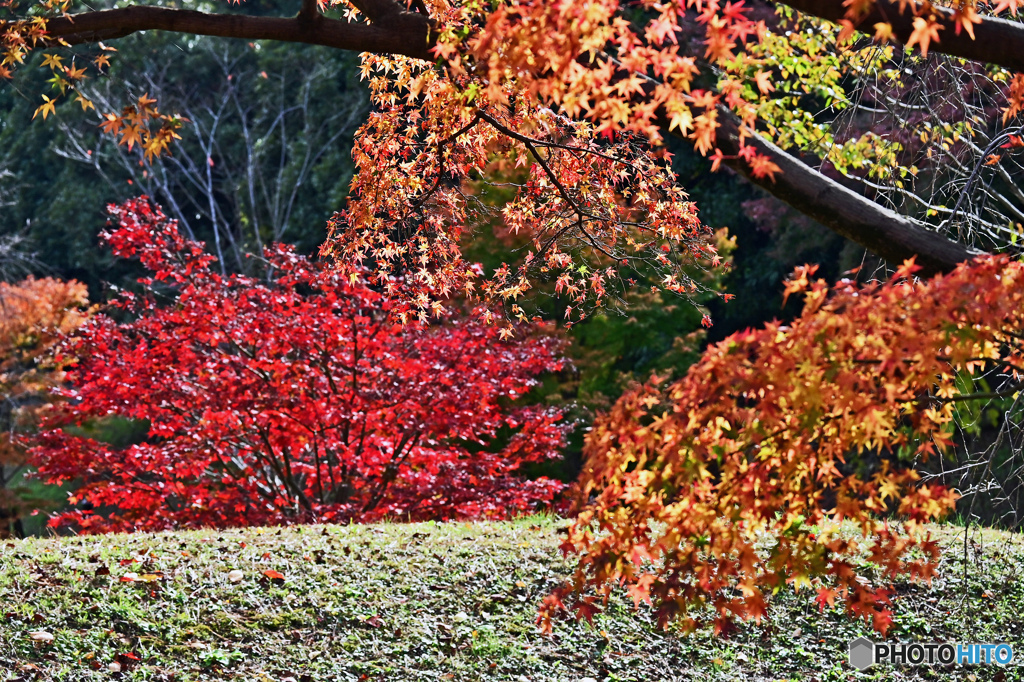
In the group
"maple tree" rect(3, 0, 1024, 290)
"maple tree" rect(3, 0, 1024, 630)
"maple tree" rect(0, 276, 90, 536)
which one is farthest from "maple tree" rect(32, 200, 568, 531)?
"maple tree" rect(0, 276, 90, 536)

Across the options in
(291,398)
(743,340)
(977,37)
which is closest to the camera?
(743,340)

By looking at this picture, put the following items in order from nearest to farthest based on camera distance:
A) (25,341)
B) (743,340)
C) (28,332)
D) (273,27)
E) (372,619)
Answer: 1. (743,340)
2. (273,27)
3. (372,619)
4. (28,332)
5. (25,341)

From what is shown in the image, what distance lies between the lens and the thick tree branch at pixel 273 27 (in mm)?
4059

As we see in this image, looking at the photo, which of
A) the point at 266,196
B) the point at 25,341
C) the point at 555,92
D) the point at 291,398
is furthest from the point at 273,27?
the point at 266,196

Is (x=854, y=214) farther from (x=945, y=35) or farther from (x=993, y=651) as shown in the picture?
(x=993, y=651)

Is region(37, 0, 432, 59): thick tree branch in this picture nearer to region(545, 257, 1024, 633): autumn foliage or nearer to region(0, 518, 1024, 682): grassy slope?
region(545, 257, 1024, 633): autumn foliage

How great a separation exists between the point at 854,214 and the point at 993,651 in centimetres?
338

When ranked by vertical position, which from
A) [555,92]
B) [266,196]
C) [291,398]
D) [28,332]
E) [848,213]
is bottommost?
[291,398]

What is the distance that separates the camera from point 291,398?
7.99m

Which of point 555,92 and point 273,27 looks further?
point 273,27

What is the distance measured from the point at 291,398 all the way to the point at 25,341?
7871 mm

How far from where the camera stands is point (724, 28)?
111 inches

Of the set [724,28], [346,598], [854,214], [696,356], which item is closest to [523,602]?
[346,598]

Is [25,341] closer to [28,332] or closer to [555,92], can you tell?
[28,332]
